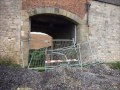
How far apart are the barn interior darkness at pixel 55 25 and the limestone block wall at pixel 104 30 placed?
940 millimetres

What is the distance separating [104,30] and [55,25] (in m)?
2.48

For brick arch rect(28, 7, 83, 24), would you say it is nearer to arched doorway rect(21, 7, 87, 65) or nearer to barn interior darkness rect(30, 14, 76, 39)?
arched doorway rect(21, 7, 87, 65)

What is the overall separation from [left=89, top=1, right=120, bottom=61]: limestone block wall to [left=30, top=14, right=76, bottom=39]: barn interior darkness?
0.94 metres

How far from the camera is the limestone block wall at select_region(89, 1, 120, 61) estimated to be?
1264 cm

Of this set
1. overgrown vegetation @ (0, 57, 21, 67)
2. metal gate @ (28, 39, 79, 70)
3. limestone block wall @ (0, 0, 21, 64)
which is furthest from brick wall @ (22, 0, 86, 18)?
overgrown vegetation @ (0, 57, 21, 67)

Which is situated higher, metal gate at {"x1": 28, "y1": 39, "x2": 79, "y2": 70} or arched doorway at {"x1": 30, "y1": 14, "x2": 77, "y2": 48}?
arched doorway at {"x1": 30, "y1": 14, "x2": 77, "y2": 48}

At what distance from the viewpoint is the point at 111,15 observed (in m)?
13.3

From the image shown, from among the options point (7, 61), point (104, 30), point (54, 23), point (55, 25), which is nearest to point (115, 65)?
point (104, 30)

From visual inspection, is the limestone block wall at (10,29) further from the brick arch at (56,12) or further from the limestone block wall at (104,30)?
the limestone block wall at (104,30)

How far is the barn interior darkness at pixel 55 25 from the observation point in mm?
12509

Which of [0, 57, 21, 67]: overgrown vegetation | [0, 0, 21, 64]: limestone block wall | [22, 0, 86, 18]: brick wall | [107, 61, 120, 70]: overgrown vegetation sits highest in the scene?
[22, 0, 86, 18]: brick wall

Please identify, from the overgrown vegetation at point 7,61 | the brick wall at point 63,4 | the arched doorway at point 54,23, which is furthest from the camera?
the brick wall at point 63,4

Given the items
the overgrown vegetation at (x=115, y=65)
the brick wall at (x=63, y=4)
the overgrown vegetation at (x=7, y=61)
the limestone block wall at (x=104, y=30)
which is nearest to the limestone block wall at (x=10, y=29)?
the overgrown vegetation at (x=7, y=61)

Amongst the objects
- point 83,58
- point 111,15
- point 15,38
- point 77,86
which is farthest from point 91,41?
point 77,86
